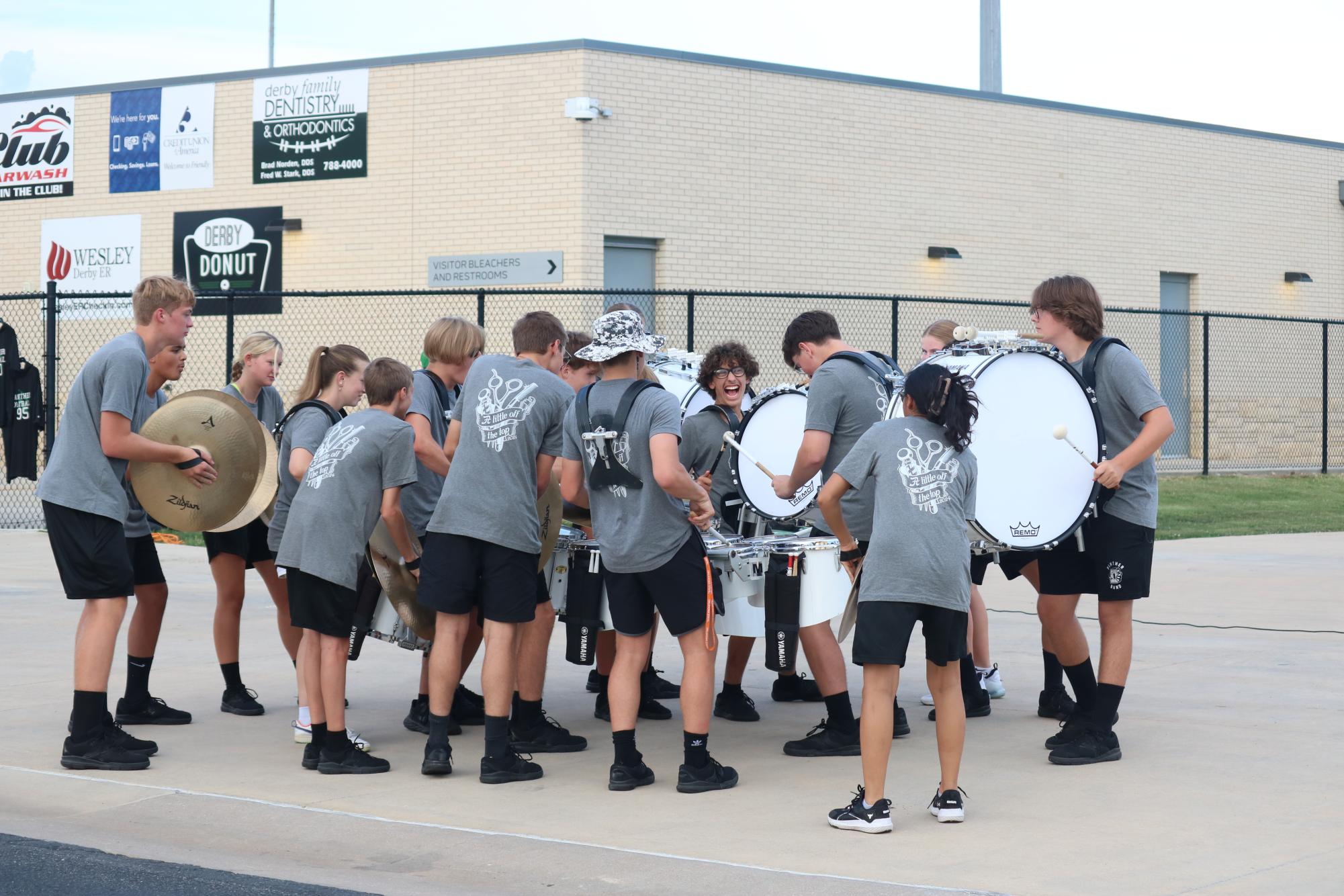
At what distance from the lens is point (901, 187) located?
24.1 m

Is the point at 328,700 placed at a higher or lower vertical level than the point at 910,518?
lower

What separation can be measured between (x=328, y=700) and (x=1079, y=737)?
3.31 metres

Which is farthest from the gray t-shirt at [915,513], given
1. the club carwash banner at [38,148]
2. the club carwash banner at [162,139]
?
the club carwash banner at [38,148]

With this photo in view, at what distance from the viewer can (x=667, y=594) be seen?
632 cm

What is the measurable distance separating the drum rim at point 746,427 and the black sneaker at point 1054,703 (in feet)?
5.16

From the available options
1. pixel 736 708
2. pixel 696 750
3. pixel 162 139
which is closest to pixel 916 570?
pixel 696 750

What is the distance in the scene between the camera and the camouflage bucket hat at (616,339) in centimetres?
638

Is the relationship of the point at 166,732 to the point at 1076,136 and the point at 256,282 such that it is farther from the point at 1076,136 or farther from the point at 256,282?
the point at 1076,136

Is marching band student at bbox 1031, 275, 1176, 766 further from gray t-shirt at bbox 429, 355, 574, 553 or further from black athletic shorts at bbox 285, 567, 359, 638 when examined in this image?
black athletic shorts at bbox 285, 567, 359, 638

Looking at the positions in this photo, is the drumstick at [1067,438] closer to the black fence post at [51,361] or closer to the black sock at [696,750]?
the black sock at [696,750]

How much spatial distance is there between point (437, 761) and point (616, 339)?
1981 mm

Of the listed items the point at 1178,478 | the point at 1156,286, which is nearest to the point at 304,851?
the point at 1178,478

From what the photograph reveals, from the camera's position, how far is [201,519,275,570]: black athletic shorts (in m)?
7.86

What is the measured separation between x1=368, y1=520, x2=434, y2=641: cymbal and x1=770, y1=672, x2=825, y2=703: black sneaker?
2.26 m
